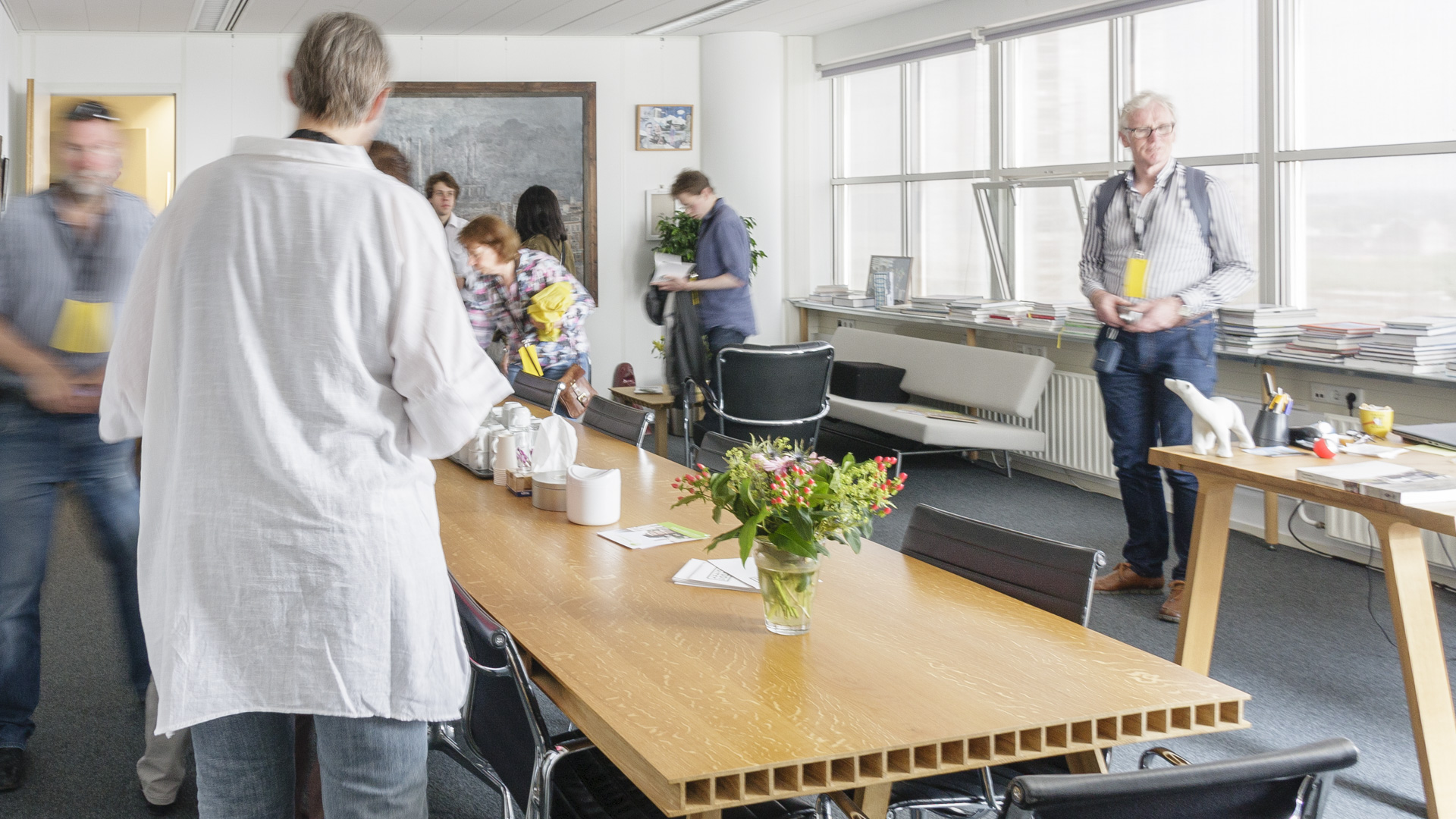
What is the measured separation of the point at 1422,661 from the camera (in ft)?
9.27

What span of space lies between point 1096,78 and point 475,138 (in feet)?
15.1

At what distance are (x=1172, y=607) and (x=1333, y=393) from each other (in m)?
1.49

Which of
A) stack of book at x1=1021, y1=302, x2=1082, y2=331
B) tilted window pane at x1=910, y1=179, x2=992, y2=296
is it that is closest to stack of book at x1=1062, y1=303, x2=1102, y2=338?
stack of book at x1=1021, y1=302, x2=1082, y2=331

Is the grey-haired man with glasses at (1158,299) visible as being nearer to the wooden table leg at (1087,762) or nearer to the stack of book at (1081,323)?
the stack of book at (1081,323)

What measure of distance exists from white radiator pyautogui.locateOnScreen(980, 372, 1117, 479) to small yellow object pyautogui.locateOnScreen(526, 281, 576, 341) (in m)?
3.14

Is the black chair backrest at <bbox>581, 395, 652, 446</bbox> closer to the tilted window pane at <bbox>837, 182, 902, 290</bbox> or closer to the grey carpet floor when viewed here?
the grey carpet floor

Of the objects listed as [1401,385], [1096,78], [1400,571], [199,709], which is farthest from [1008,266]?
[199,709]

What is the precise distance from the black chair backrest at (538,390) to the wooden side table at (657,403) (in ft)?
4.69

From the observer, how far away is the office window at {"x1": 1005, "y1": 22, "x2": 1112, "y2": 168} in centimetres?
671

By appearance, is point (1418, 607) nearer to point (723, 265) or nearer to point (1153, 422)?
point (1153, 422)

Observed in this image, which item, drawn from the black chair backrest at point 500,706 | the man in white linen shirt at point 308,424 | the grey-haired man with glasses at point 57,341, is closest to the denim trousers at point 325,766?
the man in white linen shirt at point 308,424

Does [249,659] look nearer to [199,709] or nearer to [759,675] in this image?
[199,709]

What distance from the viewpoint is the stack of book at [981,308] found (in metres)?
6.95

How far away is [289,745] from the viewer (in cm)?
172
